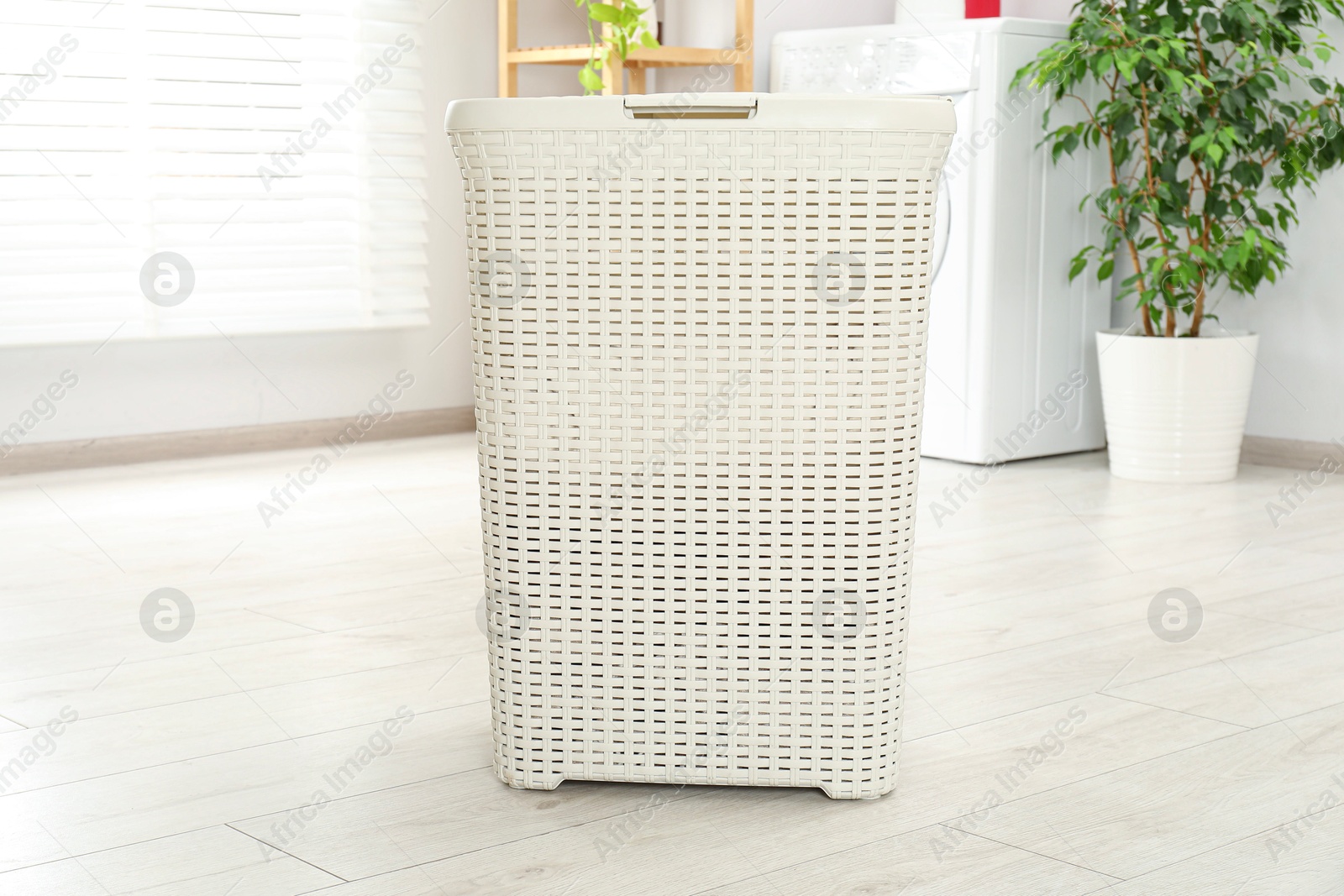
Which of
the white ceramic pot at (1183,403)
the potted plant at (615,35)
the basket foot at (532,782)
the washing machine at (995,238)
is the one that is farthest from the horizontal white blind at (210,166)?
the basket foot at (532,782)

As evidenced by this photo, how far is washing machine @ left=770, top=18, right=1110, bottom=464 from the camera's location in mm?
2953

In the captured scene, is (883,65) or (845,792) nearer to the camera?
(845,792)

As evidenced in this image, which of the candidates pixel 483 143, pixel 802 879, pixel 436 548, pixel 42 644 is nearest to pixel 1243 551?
pixel 436 548

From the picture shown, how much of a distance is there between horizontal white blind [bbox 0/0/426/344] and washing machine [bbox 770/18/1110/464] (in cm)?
101

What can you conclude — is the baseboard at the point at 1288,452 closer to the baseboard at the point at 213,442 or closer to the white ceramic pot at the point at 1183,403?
the white ceramic pot at the point at 1183,403

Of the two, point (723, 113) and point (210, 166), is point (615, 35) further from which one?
point (723, 113)

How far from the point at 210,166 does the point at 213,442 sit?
2.00 feet

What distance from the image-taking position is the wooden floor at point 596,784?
1045mm

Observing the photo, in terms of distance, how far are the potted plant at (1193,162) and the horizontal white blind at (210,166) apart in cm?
150

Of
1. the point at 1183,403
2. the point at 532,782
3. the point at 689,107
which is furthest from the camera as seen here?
the point at 1183,403

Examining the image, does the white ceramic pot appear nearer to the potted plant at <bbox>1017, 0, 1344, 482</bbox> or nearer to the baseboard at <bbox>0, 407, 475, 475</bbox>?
the potted plant at <bbox>1017, 0, 1344, 482</bbox>

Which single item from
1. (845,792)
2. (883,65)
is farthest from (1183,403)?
(845,792)

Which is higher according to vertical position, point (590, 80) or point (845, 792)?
point (590, 80)

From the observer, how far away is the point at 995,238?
2977mm
